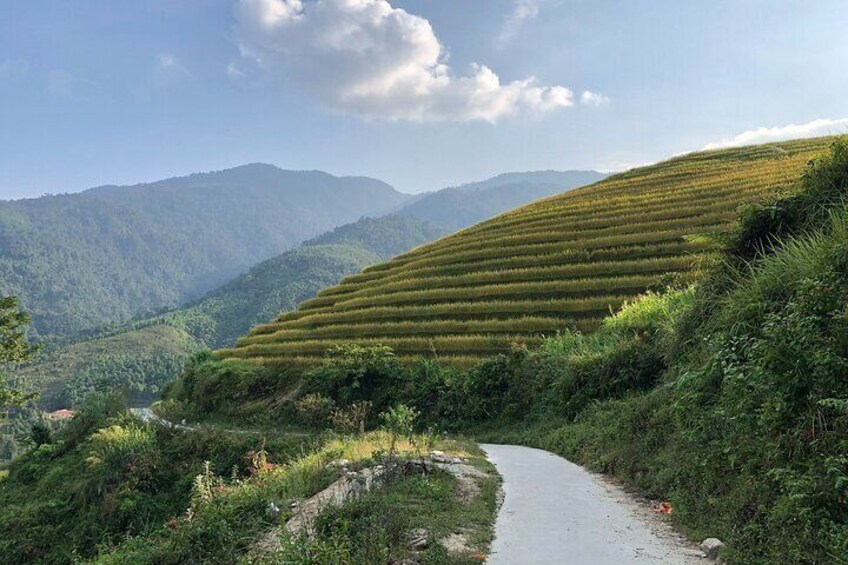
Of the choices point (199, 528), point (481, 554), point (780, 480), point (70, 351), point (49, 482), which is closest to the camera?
point (780, 480)

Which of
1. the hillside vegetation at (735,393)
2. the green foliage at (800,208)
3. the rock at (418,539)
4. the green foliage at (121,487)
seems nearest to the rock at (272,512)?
the rock at (418,539)

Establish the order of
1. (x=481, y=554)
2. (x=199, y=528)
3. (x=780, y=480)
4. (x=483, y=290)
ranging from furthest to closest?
(x=483, y=290) → (x=199, y=528) → (x=481, y=554) → (x=780, y=480)

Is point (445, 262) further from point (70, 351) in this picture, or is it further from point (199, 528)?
point (70, 351)

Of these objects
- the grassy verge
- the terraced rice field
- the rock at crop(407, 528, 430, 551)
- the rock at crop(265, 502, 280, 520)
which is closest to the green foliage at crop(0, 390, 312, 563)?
the grassy verge

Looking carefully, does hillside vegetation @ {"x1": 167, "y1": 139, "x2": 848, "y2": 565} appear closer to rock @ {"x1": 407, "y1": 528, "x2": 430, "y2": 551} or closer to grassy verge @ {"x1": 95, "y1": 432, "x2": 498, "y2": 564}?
grassy verge @ {"x1": 95, "y1": 432, "x2": 498, "y2": 564}

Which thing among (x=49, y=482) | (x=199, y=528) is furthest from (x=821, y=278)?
(x=49, y=482)

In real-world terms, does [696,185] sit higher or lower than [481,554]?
higher

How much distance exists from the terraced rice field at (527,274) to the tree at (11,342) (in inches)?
580

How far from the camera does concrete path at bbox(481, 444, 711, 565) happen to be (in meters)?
5.43

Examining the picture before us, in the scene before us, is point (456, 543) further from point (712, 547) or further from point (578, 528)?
point (712, 547)

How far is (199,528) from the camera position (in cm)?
711

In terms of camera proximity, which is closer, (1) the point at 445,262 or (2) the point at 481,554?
(2) the point at 481,554

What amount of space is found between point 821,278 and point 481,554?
4.93 meters

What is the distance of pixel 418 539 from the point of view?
568cm
